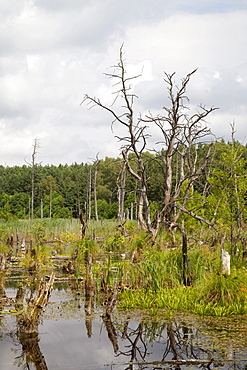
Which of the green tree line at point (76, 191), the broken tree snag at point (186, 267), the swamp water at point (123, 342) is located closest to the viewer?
the swamp water at point (123, 342)

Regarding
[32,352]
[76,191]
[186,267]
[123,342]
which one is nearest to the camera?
[32,352]

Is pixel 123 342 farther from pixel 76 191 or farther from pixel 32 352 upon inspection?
pixel 76 191

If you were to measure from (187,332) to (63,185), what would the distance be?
2471 inches

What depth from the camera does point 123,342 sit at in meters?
6.32

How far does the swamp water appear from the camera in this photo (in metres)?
5.36

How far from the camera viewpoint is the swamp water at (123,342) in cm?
536

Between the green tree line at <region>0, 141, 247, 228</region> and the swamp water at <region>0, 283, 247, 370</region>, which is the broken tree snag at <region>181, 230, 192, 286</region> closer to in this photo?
the swamp water at <region>0, 283, 247, 370</region>

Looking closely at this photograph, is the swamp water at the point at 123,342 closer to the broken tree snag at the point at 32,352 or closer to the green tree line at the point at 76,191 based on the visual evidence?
the broken tree snag at the point at 32,352

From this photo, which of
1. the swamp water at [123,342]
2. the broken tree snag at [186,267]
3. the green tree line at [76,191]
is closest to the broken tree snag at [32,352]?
the swamp water at [123,342]

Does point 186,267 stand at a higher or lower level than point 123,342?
higher

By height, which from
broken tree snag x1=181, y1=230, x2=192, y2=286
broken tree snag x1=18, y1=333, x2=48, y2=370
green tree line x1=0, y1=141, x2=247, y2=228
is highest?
green tree line x1=0, y1=141, x2=247, y2=228

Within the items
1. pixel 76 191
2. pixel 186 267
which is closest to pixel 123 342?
pixel 186 267

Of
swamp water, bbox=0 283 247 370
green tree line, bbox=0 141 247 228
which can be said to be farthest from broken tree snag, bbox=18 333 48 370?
green tree line, bbox=0 141 247 228

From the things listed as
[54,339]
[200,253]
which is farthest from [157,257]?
[54,339]
